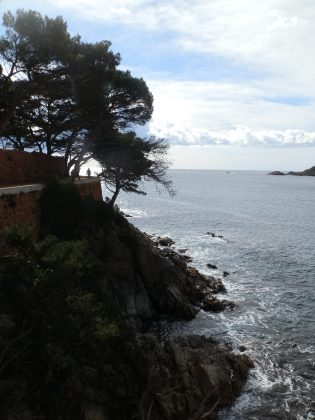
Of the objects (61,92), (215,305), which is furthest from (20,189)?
(215,305)

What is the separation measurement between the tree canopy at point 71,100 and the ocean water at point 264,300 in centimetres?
1169

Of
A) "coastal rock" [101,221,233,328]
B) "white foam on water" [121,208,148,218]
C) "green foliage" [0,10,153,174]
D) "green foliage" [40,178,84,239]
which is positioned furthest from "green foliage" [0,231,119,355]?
"white foam on water" [121,208,148,218]

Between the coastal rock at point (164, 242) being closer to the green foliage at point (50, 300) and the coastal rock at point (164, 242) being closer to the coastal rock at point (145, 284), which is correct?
the coastal rock at point (145, 284)

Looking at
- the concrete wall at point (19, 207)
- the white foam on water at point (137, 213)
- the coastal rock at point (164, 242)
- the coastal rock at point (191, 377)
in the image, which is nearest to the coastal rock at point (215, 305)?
the coastal rock at point (191, 377)

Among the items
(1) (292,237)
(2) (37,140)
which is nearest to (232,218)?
(1) (292,237)

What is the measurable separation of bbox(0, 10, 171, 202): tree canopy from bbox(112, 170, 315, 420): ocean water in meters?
11.7

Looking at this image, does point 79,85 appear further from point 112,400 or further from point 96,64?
point 112,400

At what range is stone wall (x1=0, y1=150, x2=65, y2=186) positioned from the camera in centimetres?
2219

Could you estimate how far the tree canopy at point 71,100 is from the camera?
2259cm

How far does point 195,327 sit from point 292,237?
3279cm

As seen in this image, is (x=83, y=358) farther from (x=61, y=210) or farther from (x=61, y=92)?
(x=61, y=92)

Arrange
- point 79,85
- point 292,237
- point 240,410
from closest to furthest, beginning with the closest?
point 240,410, point 79,85, point 292,237

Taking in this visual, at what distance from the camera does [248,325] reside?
83.2ft

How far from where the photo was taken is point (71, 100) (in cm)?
2825
